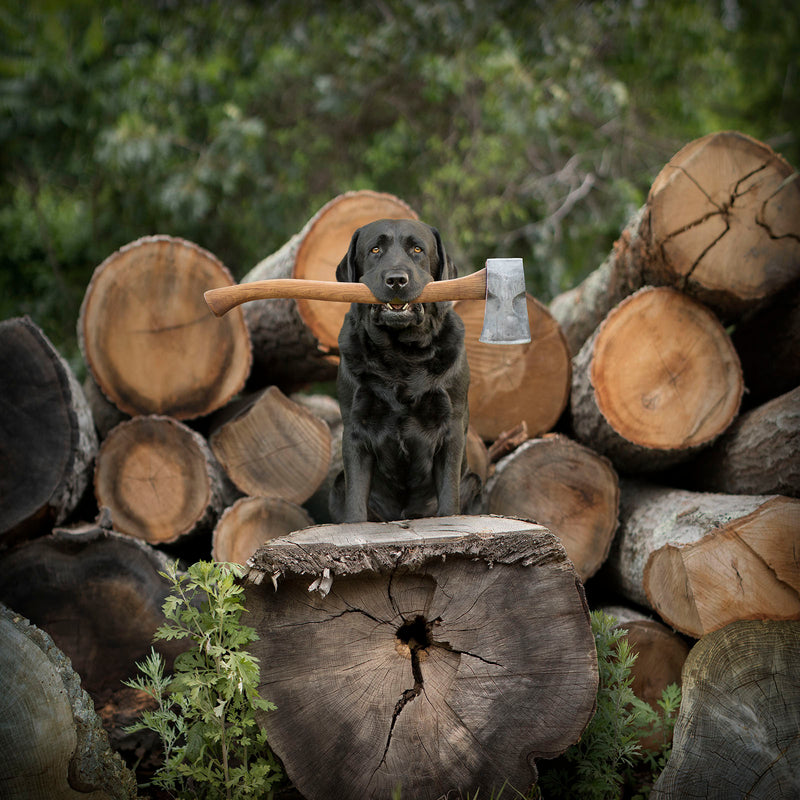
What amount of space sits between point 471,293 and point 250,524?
1.64 m

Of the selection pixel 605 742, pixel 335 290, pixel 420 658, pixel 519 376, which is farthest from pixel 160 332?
pixel 605 742

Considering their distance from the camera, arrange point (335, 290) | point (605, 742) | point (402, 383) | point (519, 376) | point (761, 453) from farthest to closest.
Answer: point (519, 376) → point (761, 453) → point (402, 383) → point (335, 290) → point (605, 742)

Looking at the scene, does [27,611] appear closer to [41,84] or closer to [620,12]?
[41,84]

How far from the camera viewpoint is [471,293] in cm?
253

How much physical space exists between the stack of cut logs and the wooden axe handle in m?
1.04

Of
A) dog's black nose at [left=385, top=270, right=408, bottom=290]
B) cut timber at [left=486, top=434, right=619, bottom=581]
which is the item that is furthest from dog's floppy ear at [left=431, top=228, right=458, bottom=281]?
cut timber at [left=486, top=434, right=619, bottom=581]

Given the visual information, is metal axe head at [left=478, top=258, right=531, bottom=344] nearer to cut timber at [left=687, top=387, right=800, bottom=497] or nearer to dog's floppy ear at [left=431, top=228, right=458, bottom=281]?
dog's floppy ear at [left=431, top=228, right=458, bottom=281]

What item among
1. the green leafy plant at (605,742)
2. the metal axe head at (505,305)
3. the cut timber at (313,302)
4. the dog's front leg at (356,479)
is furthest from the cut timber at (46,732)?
the cut timber at (313,302)

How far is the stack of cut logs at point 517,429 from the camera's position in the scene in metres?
2.97

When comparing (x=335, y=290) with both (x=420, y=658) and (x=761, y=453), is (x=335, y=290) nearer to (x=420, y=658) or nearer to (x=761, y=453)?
(x=420, y=658)

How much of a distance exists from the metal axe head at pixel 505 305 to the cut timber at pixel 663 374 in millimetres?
1076

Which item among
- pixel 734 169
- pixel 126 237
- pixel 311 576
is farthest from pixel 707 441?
pixel 126 237

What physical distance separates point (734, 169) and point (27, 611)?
3598 mm

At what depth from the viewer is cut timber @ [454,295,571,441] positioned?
12.4ft
